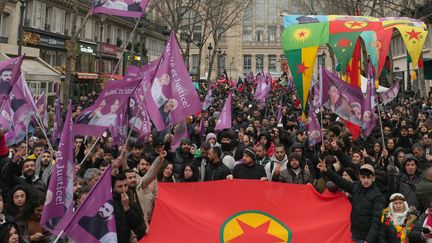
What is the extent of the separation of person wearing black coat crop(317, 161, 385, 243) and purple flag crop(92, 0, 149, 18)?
178 inches

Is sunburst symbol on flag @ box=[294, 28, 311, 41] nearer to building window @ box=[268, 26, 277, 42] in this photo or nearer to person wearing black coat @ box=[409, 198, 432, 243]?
person wearing black coat @ box=[409, 198, 432, 243]

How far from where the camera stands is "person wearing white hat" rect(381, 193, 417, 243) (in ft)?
14.8

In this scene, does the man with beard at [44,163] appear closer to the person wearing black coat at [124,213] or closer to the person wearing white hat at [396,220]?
A: the person wearing black coat at [124,213]

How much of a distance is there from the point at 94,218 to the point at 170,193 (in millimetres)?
2315

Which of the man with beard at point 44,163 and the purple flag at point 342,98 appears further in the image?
the purple flag at point 342,98

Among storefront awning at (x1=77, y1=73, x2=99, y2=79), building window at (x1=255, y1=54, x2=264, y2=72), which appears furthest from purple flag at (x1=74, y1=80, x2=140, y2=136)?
building window at (x1=255, y1=54, x2=264, y2=72)

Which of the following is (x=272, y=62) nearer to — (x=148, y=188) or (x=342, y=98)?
(x=342, y=98)

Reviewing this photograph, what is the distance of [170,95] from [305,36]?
4777 mm

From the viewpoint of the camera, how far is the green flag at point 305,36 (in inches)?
396

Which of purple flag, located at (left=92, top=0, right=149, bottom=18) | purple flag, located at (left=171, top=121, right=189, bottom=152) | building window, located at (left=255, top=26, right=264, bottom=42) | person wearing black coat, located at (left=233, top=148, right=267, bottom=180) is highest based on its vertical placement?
building window, located at (left=255, top=26, right=264, bottom=42)

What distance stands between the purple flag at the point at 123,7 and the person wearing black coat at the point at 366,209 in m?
4.52

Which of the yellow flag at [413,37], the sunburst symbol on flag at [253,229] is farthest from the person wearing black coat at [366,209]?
the yellow flag at [413,37]

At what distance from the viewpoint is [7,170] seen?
6.11 meters

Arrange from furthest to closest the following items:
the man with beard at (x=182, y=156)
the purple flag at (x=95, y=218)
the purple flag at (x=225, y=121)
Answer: the purple flag at (x=225, y=121)
the man with beard at (x=182, y=156)
the purple flag at (x=95, y=218)
